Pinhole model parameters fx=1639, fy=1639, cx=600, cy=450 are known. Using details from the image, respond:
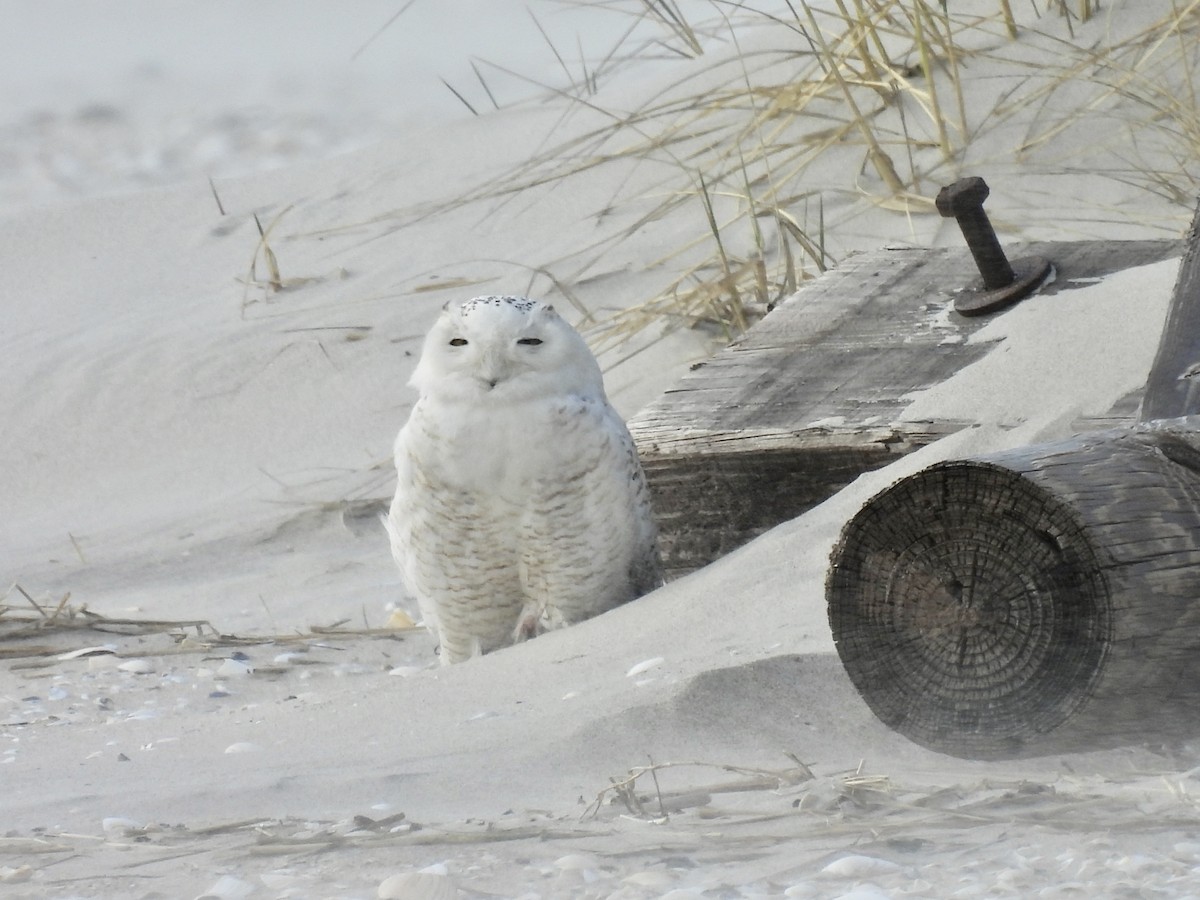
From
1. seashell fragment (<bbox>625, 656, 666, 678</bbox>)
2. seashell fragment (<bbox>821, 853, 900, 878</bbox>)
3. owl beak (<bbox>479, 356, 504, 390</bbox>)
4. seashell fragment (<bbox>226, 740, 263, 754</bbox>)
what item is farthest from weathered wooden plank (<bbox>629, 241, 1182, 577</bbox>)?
seashell fragment (<bbox>821, 853, 900, 878</bbox>)

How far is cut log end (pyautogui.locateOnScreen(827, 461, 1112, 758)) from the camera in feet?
6.28

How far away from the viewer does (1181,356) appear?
8.52 feet

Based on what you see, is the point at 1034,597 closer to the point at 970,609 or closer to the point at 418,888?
the point at 970,609

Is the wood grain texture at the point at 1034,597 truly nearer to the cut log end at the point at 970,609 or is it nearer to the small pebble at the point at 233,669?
the cut log end at the point at 970,609

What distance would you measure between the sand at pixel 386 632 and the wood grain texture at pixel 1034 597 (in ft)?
0.28

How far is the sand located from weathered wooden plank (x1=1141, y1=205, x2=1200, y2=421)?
1.45 feet

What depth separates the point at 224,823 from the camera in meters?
2.12

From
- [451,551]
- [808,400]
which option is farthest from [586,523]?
[808,400]

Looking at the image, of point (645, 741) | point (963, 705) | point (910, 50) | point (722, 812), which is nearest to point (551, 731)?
point (645, 741)

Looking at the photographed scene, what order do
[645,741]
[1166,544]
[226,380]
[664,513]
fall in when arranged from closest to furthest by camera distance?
[1166,544]
[645,741]
[664,513]
[226,380]

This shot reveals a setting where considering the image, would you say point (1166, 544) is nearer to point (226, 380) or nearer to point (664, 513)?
point (664, 513)

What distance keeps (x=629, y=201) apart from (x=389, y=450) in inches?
63.8

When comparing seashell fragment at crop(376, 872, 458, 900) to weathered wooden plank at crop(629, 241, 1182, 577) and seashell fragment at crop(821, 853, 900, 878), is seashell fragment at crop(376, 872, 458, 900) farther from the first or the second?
weathered wooden plank at crop(629, 241, 1182, 577)

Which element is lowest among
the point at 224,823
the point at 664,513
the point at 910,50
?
the point at 664,513
